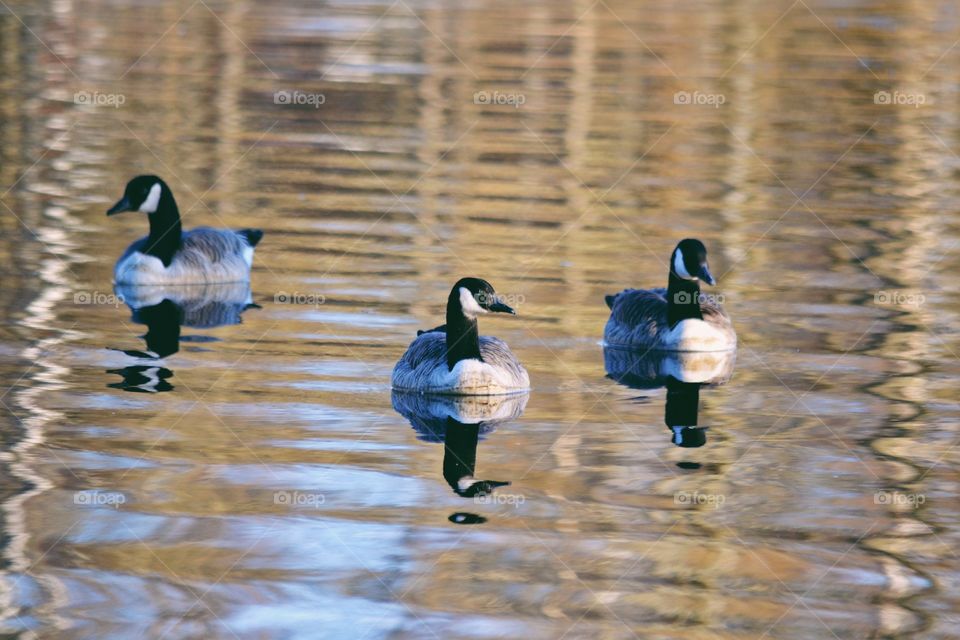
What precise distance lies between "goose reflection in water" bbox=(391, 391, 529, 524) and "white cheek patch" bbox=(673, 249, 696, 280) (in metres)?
2.29

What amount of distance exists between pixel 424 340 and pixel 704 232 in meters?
6.68

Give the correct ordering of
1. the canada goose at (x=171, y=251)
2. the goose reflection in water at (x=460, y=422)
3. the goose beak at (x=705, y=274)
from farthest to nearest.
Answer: the canada goose at (x=171, y=251) < the goose beak at (x=705, y=274) < the goose reflection in water at (x=460, y=422)

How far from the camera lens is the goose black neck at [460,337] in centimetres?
1217

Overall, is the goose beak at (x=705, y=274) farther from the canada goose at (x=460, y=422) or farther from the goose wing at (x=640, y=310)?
the canada goose at (x=460, y=422)

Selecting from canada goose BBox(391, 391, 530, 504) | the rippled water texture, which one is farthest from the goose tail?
canada goose BBox(391, 391, 530, 504)

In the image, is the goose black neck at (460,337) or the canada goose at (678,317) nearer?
the goose black neck at (460,337)

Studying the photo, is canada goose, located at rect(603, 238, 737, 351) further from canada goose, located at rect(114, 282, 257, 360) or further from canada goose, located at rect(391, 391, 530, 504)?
canada goose, located at rect(114, 282, 257, 360)

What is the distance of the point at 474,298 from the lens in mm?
12039

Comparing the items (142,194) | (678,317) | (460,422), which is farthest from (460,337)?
(142,194)

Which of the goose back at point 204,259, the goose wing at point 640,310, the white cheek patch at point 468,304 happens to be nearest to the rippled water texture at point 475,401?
the goose back at point 204,259

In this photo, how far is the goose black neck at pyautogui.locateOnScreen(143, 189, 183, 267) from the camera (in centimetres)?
1611

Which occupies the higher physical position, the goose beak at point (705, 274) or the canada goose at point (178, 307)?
the goose beak at point (705, 274)

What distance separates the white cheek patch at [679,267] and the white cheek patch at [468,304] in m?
2.48

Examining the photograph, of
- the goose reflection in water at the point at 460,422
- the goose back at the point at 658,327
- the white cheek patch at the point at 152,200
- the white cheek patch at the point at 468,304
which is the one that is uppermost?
the white cheek patch at the point at 152,200
